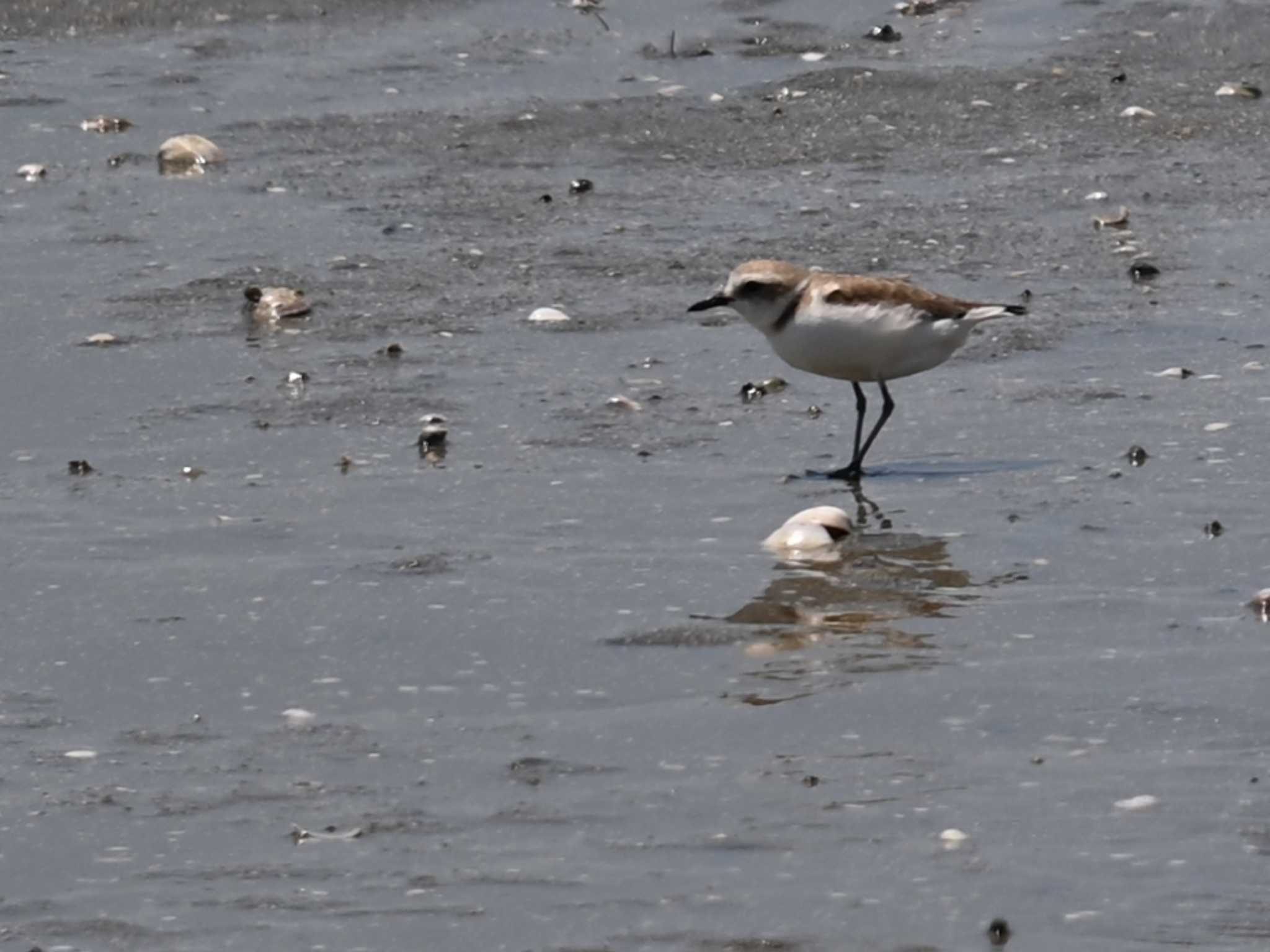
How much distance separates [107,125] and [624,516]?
21.5 feet

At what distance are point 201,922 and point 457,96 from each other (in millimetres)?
9511

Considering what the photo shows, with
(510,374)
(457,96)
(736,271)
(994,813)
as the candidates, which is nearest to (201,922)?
(994,813)

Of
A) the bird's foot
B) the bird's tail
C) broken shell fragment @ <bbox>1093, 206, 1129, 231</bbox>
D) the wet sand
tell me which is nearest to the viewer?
the wet sand

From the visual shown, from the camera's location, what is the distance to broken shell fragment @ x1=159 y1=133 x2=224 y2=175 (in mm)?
12703

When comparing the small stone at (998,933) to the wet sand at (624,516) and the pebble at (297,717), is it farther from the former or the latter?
the pebble at (297,717)

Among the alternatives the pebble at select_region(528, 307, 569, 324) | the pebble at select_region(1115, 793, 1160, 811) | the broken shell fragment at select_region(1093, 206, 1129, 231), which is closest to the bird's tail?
the pebble at select_region(528, 307, 569, 324)

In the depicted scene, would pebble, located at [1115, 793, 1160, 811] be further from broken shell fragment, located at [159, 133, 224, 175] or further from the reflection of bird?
the reflection of bird

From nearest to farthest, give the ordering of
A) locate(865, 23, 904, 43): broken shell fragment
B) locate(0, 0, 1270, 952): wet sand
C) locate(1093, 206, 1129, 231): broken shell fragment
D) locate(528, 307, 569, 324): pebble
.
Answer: locate(0, 0, 1270, 952): wet sand → locate(528, 307, 569, 324): pebble → locate(1093, 206, 1129, 231): broken shell fragment → locate(865, 23, 904, 43): broken shell fragment

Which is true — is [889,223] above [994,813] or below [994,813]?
above

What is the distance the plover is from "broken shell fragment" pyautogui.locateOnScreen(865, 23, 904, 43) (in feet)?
21.8

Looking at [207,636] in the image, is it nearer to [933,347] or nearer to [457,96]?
[933,347]

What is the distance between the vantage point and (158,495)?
8.17 meters

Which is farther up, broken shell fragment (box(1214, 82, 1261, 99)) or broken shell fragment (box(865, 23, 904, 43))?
broken shell fragment (box(865, 23, 904, 43))

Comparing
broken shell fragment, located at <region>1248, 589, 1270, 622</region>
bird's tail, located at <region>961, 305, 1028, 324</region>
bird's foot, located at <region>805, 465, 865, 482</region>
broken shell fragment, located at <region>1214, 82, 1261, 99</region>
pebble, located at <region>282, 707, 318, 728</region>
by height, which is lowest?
pebble, located at <region>282, 707, 318, 728</region>
